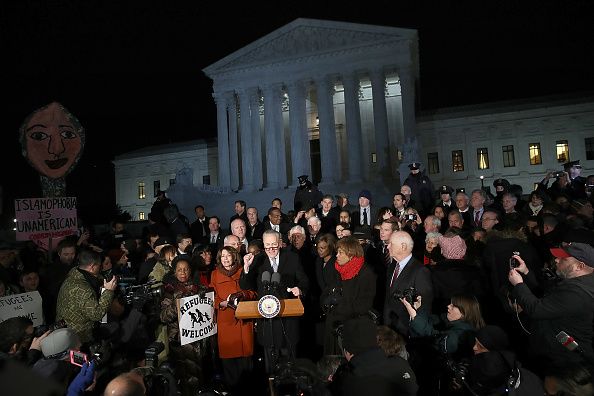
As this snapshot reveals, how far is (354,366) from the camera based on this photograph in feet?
11.8

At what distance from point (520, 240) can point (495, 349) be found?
3037mm

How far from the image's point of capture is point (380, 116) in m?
39.6

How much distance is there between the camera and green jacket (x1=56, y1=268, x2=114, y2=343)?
5281 mm

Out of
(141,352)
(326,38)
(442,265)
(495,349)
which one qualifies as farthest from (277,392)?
(326,38)

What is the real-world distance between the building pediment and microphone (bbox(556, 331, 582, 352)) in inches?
1468

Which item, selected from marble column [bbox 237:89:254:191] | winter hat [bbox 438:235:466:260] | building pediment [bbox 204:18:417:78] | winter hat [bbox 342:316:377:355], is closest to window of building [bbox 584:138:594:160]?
building pediment [bbox 204:18:417:78]

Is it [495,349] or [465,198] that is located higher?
[465,198]

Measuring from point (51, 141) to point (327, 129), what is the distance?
32.8 metres

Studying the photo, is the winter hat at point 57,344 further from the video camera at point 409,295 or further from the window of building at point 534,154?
the window of building at point 534,154

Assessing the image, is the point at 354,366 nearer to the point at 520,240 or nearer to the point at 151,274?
the point at 520,240

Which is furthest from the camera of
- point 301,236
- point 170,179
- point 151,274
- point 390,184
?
point 170,179

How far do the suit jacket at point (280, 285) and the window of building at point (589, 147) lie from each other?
49.7m

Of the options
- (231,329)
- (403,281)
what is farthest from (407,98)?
(231,329)

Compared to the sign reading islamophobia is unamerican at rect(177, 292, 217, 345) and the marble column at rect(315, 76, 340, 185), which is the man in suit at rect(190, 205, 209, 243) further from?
the marble column at rect(315, 76, 340, 185)
